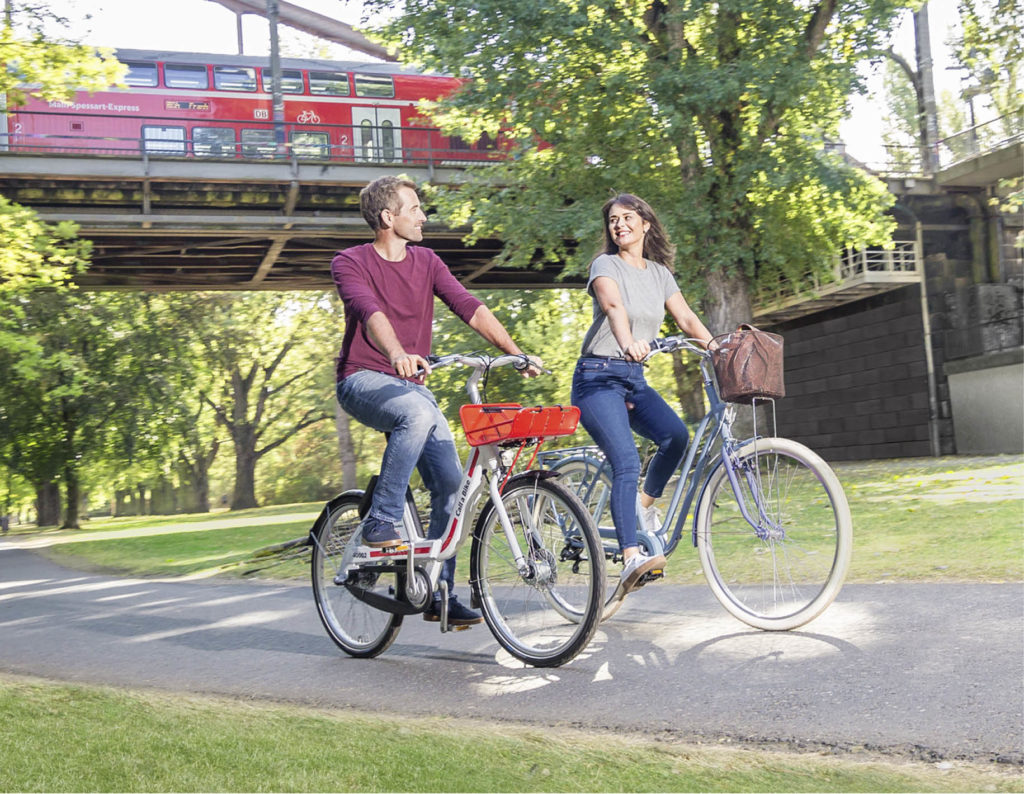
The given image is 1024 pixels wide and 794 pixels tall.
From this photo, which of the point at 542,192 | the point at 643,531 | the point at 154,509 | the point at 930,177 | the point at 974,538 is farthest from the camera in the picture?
the point at 154,509

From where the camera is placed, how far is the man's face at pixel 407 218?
4934mm

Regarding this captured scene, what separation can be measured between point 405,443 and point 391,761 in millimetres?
1724

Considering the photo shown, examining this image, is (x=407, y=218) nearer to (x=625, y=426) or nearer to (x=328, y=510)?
(x=625, y=426)

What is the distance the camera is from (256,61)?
25.1 m

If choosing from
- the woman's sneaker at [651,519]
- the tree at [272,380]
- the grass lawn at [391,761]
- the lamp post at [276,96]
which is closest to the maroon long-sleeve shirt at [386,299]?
the woman's sneaker at [651,519]

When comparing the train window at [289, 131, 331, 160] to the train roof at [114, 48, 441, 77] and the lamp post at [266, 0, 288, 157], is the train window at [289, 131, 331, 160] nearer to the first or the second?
the lamp post at [266, 0, 288, 157]

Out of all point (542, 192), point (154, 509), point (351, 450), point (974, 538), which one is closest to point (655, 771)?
point (974, 538)

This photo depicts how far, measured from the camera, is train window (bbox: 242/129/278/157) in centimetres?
2361

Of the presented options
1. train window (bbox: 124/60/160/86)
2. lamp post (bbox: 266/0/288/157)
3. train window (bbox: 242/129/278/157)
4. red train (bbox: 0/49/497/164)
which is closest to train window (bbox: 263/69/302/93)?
Result: red train (bbox: 0/49/497/164)

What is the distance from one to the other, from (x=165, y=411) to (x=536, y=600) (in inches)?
1073

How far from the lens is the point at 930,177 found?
25.8 m

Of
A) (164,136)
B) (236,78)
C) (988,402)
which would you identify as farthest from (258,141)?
(988,402)

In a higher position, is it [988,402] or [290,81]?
[290,81]

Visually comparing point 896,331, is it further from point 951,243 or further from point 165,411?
point 165,411
